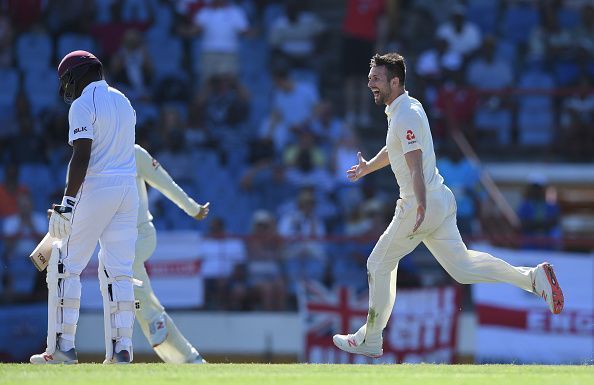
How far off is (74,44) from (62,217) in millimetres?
11377

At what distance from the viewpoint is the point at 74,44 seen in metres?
20.0

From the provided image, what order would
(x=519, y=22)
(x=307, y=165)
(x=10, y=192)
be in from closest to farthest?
(x=10, y=192) → (x=307, y=165) → (x=519, y=22)

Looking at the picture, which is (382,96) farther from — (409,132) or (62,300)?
(62,300)

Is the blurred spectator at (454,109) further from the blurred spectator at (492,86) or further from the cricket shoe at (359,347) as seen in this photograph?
the cricket shoe at (359,347)

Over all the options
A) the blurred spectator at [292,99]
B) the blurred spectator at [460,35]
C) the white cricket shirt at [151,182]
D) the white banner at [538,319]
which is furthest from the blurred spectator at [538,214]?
the white cricket shirt at [151,182]

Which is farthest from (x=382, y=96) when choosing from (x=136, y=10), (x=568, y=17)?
(x=568, y=17)

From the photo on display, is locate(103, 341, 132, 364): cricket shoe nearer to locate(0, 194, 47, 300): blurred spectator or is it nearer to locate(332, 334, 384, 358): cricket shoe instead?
locate(332, 334, 384, 358): cricket shoe

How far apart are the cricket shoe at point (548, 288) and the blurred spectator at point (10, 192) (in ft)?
29.1

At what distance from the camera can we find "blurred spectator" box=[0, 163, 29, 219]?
55.4ft

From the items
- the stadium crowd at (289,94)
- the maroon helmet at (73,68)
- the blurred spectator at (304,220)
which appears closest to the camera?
the maroon helmet at (73,68)

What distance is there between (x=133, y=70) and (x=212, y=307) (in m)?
5.45

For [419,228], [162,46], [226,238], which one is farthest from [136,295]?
[162,46]

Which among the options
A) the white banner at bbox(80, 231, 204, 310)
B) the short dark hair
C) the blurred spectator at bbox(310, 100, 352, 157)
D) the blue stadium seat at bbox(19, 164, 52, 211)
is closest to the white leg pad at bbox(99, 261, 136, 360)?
the short dark hair

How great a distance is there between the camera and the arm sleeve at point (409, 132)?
9211 millimetres
